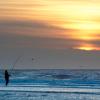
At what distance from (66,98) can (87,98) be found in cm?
133

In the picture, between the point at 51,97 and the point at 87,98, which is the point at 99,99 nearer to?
the point at 87,98

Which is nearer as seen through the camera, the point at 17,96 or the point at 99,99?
the point at 99,99

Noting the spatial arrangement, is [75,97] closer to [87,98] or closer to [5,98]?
[87,98]

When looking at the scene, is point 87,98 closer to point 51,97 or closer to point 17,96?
point 51,97

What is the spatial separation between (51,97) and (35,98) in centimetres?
119

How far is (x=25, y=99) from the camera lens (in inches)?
1286

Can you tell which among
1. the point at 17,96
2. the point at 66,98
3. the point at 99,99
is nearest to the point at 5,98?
the point at 17,96

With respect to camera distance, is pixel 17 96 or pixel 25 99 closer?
pixel 25 99

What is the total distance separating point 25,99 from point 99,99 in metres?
4.46

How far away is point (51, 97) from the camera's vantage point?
34.8 meters

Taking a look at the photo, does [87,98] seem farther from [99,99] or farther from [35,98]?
[35,98]

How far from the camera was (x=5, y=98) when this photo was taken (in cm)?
3412

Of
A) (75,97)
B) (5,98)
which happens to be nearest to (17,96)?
(5,98)

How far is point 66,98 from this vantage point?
112 ft
